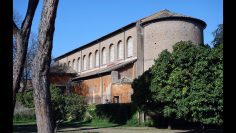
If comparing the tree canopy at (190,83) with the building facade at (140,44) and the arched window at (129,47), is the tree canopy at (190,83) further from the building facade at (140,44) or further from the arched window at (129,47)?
the arched window at (129,47)

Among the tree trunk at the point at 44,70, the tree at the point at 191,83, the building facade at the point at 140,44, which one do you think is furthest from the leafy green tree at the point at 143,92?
the tree trunk at the point at 44,70

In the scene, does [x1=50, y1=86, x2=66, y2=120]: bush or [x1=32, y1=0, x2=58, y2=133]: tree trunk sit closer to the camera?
[x1=32, y1=0, x2=58, y2=133]: tree trunk

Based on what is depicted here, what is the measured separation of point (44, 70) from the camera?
31.9 ft

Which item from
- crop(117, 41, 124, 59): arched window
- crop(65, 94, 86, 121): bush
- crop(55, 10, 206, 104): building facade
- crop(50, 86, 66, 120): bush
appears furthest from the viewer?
crop(117, 41, 124, 59): arched window

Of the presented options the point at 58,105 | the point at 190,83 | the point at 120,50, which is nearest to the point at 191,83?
the point at 190,83

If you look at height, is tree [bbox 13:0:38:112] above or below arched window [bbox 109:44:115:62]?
below

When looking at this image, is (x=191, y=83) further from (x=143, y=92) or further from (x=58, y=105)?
(x=58, y=105)

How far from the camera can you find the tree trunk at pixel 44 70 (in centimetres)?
950

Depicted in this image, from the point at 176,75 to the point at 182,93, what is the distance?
1.35 metres

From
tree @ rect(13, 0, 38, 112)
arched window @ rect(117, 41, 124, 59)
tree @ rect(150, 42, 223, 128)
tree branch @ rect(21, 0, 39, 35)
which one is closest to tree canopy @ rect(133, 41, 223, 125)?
tree @ rect(150, 42, 223, 128)

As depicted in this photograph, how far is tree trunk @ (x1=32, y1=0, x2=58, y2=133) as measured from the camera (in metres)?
Answer: 9.50

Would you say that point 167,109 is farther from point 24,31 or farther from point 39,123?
point 39,123

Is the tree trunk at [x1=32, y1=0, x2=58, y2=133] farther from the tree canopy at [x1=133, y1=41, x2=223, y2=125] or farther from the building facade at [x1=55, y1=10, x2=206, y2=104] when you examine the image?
the building facade at [x1=55, y1=10, x2=206, y2=104]
